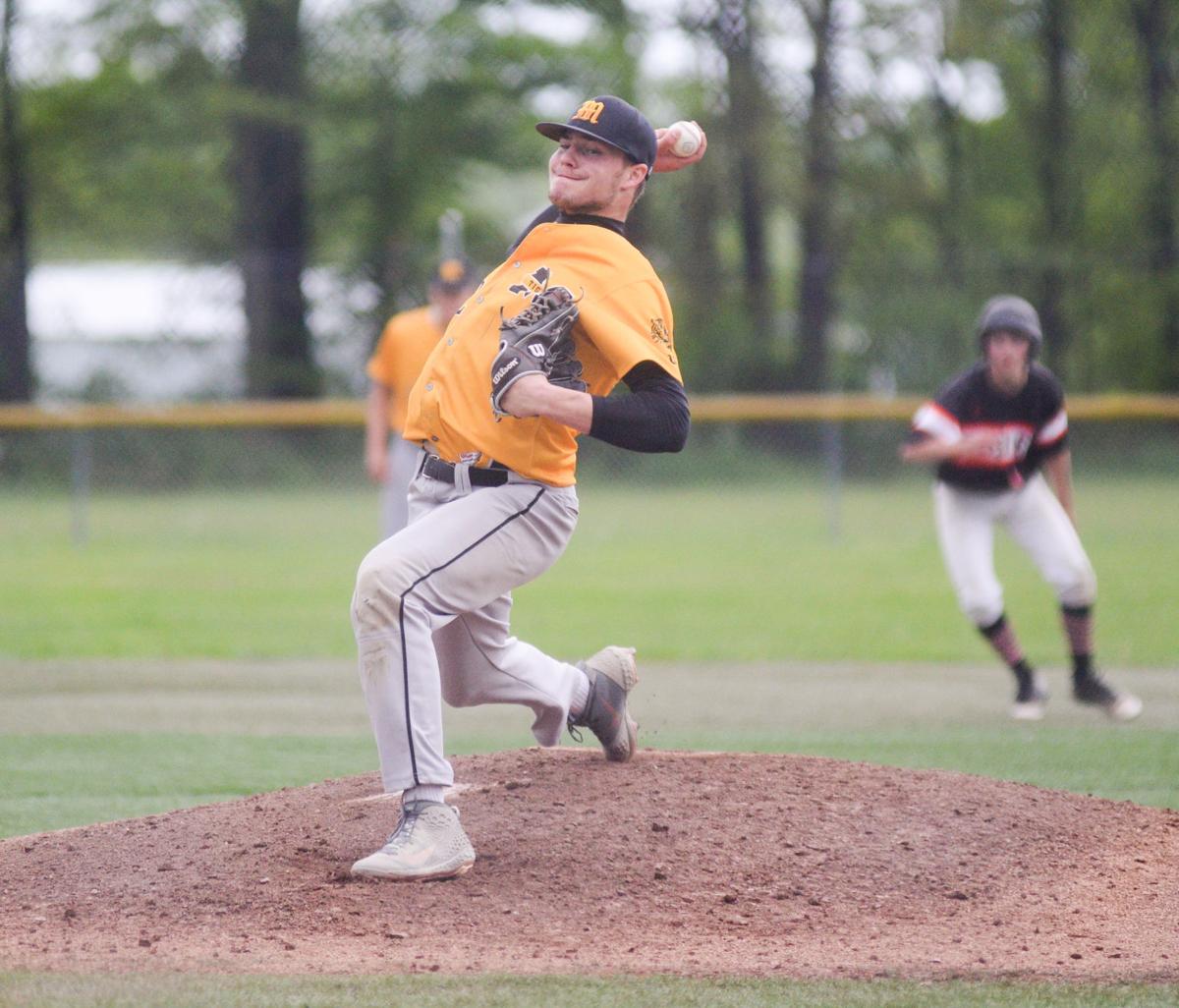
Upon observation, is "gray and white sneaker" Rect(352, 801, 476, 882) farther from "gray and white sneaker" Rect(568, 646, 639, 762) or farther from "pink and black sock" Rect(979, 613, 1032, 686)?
"pink and black sock" Rect(979, 613, 1032, 686)

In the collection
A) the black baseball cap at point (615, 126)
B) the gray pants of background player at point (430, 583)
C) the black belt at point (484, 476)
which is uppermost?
the black baseball cap at point (615, 126)

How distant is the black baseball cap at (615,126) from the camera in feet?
14.5

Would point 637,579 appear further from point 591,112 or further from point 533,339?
point 533,339

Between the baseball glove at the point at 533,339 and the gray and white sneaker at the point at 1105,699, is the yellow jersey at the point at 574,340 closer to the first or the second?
the baseball glove at the point at 533,339

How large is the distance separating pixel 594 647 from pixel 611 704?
456 cm

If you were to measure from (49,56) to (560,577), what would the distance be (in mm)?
18868

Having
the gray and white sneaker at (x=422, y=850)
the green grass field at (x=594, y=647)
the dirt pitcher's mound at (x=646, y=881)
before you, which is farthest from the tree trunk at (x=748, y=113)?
the gray and white sneaker at (x=422, y=850)

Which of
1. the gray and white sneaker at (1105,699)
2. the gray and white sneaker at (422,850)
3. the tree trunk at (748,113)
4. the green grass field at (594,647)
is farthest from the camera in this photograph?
the tree trunk at (748,113)

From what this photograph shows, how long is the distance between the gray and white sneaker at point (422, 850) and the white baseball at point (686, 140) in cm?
213

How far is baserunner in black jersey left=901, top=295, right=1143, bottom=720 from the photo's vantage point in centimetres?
762

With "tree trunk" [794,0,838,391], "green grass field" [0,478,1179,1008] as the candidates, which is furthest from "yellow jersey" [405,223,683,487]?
"tree trunk" [794,0,838,391]

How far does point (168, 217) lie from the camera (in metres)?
33.0

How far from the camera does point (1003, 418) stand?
775cm

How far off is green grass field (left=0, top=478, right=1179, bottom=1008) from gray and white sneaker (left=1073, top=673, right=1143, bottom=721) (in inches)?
3.6
